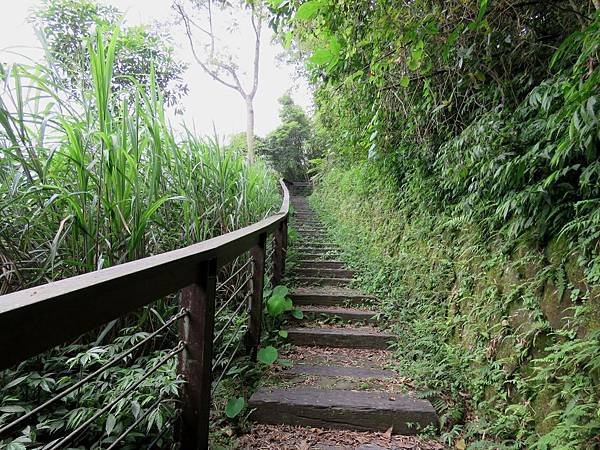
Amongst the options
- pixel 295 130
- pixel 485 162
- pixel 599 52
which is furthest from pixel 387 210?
pixel 295 130

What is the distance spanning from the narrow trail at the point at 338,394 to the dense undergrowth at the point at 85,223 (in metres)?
0.69

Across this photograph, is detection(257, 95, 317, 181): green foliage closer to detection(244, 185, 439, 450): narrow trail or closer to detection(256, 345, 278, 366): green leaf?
detection(244, 185, 439, 450): narrow trail

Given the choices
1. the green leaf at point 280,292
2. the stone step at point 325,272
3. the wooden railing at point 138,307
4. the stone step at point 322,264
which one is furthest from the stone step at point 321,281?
the wooden railing at point 138,307

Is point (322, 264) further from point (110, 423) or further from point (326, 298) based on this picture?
point (110, 423)

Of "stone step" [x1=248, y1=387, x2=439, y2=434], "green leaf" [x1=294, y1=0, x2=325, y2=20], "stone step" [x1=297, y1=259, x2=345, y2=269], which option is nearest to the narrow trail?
A: "stone step" [x1=248, y1=387, x2=439, y2=434]

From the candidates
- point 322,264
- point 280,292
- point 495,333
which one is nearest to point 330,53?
point 280,292

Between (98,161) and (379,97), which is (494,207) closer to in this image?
(379,97)

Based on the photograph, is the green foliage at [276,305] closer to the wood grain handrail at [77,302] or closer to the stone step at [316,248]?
the wood grain handrail at [77,302]

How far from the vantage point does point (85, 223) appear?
138 cm

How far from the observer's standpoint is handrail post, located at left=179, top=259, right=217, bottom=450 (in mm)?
1201

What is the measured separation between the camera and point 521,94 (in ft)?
6.76

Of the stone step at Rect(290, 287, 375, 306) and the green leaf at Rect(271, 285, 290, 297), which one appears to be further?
→ the stone step at Rect(290, 287, 375, 306)

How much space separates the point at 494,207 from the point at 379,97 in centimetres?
129

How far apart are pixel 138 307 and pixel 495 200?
6.32 ft
